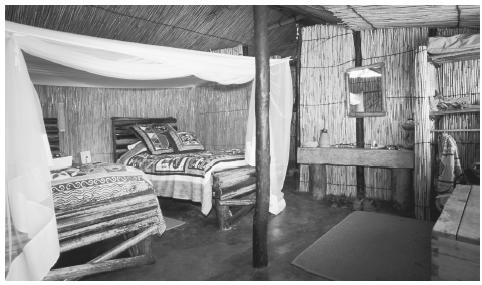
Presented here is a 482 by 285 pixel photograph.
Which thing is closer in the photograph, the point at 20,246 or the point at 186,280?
the point at 20,246

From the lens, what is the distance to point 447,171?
3.19m

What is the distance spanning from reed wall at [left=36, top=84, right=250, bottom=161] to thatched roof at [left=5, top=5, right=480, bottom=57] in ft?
2.78

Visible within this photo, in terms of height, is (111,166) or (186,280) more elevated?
(111,166)

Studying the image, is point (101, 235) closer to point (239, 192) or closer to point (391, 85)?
point (239, 192)

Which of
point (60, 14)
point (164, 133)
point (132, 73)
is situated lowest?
point (164, 133)

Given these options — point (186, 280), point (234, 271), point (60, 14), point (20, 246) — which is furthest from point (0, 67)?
point (60, 14)

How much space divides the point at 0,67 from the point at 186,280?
1745 mm

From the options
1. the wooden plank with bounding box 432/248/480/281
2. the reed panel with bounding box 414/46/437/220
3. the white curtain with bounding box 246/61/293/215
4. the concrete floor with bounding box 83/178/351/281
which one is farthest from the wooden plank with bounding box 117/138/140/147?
the wooden plank with bounding box 432/248/480/281

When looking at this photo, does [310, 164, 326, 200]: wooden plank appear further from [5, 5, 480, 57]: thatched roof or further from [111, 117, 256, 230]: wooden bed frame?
[5, 5, 480, 57]: thatched roof

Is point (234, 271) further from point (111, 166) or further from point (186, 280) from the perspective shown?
point (111, 166)

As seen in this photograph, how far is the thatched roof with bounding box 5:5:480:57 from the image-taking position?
330 cm

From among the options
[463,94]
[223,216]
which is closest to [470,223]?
[223,216]

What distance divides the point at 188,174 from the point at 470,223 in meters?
2.72

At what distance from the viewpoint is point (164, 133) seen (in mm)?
4965
